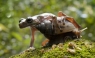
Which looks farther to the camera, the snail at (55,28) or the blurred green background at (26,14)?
the blurred green background at (26,14)

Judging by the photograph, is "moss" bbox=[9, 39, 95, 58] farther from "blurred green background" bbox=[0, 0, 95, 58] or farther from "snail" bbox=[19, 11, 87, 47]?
"blurred green background" bbox=[0, 0, 95, 58]

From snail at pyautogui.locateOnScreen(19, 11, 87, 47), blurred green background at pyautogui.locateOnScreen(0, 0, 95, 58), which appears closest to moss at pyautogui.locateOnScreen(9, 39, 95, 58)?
snail at pyautogui.locateOnScreen(19, 11, 87, 47)

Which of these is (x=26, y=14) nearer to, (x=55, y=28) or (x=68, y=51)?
(x=55, y=28)

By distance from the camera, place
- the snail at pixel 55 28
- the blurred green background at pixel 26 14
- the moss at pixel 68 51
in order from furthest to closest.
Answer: the blurred green background at pixel 26 14 → the snail at pixel 55 28 → the moss at pixel 68 51

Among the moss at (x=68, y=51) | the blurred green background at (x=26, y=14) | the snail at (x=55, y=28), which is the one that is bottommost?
the moss at (x=68, y=51)

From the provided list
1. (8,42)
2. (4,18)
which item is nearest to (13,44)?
(8,42)

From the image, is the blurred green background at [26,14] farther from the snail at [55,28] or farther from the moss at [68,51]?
A: the moss at [68,51]

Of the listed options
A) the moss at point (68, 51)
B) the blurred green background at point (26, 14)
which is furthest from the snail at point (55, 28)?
the blurred green background at point (26, 14)
